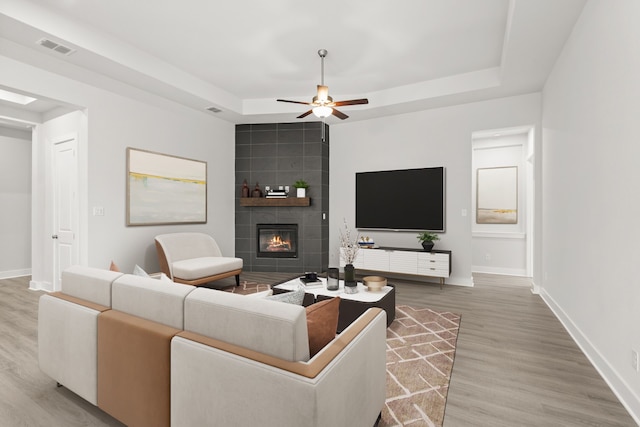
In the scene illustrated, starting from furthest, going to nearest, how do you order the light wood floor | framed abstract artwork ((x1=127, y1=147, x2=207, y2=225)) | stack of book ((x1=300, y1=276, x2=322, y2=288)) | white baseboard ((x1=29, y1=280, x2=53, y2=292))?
white baseboard ((x1=29, y1=280, x2=53, y2=292)) < framed abstract artwork ((x1=127, y1=147, x2=207, y2=225)) < stack of book ((x1=300, y1=276, x2=322, y2=288)) < the light wood floor

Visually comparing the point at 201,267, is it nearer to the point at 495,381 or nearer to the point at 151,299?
the point at 151,299

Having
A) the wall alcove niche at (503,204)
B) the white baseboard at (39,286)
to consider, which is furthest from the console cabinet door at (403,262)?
the white baseboard at (39,286)

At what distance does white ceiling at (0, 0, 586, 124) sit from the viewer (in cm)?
315

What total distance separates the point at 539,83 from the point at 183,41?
15.2 feet

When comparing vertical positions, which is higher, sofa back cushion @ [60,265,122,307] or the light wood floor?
sofa back cushion @ [60,265,122,307]

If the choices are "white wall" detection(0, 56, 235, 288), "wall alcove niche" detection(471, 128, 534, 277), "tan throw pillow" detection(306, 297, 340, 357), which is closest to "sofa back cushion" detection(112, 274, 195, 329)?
"tan throw pillow" detection(306, 297, 340, 357)

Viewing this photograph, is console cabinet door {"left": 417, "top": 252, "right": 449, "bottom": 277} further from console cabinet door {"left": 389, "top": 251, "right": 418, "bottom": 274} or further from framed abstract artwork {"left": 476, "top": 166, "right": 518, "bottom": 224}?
framed abstract artwork {"left": 476, "top": 166, "right": 518, "bottom": 224}

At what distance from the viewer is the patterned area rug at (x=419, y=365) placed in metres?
1.90

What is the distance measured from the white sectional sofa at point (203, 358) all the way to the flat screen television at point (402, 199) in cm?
393

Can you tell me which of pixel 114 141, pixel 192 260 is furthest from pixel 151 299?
pixel 114 141

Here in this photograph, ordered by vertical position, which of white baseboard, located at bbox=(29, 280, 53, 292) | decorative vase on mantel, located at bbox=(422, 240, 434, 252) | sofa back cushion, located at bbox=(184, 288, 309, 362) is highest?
sofa back cushion, located at bbox=(184, 288, 309, 362)

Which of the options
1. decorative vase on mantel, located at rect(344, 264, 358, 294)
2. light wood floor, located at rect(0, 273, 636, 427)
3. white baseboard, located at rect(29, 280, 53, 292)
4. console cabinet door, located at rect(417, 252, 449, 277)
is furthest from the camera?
console cabinet door, located at rect(417, 252, 449, 277)

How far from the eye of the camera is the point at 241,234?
21.0 ft

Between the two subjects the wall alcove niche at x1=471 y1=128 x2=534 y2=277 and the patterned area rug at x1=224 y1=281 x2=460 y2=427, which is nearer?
the patterned area rug at x1=224 y1=281 x2=460 y2=427
